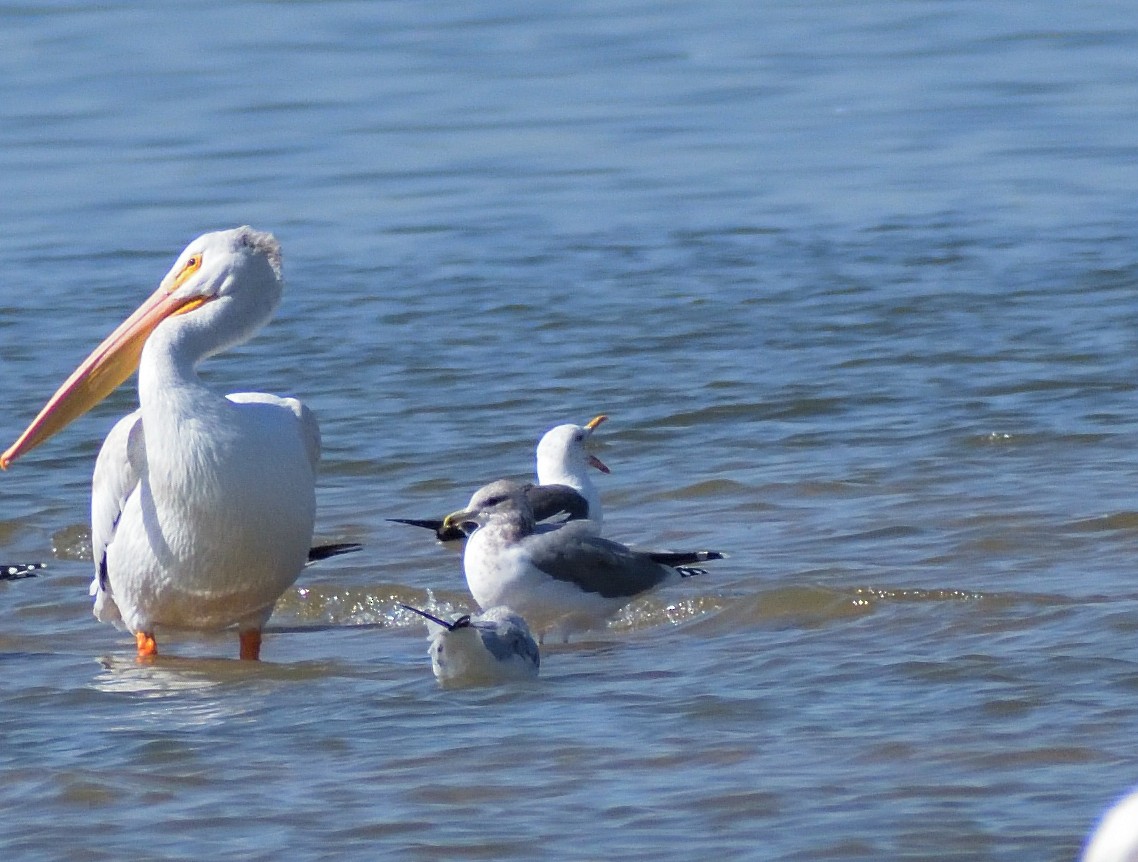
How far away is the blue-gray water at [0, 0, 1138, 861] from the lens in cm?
468

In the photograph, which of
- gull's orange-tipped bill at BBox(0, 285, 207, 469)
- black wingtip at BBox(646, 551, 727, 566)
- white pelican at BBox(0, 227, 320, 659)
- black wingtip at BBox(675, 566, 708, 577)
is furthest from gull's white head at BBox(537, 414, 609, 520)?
gull's orange-tipped bill at BBox(0, 285, 207, 469)

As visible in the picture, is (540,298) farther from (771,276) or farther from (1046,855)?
(1046,855)

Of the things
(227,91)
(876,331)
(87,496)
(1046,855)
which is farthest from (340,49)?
(1046,855)

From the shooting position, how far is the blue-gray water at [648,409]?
15.4 ft

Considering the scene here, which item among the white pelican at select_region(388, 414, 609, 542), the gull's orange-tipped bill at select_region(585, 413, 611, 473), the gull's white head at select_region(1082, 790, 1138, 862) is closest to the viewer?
the gull's white head at select_region(1082, 790, 1138, 862)

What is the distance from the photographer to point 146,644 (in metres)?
6.27

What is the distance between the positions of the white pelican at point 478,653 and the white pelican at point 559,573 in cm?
75

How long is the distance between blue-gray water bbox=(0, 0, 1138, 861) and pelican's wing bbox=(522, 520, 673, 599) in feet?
0.48

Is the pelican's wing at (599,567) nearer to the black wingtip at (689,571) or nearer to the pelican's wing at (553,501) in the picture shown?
the black wingtip at (689,571)

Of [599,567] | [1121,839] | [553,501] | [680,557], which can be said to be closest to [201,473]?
[599,567]

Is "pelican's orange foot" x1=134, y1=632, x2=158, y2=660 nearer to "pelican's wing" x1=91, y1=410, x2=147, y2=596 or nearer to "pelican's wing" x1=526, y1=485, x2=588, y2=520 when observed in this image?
"pelican's wing" x1=91, y1=410, x2=147, y2=596

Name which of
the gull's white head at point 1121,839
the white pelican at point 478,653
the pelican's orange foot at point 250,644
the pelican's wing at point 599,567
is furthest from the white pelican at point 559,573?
the gull's white head at point 1121,839

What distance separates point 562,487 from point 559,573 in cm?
71

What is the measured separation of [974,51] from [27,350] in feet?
33.2
